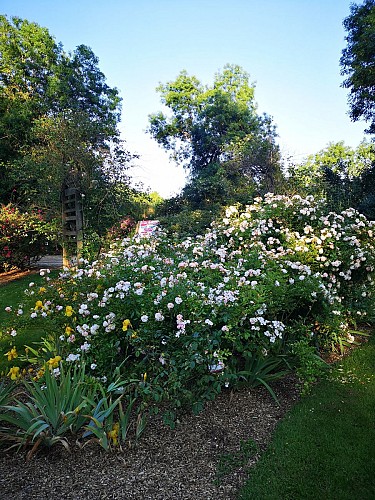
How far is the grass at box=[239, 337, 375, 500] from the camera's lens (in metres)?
1.59

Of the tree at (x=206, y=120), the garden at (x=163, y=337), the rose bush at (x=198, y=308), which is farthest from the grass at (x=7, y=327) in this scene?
the tree at (x=206, y=120)

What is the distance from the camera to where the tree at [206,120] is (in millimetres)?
17156

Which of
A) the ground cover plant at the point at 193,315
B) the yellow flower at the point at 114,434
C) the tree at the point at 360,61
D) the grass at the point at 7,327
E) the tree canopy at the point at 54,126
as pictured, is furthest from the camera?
the tree at the point at 360,61

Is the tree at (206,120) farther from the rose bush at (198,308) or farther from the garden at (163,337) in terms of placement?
the garden at (163,337)

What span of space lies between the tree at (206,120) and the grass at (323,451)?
45.5 ft

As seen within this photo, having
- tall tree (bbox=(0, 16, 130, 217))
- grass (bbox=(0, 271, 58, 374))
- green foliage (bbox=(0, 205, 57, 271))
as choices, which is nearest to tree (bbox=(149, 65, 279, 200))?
tall tree (bbox=(0, 16, 130, 217))

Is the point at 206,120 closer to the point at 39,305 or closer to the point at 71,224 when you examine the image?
the point at 71,224

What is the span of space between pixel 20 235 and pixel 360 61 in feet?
42.4

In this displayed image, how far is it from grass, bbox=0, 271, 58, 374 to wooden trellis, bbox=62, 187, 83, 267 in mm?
720

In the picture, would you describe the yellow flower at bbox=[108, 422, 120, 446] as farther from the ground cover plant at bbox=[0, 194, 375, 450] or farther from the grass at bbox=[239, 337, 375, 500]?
the grass at bbox=[239, 337, 375, 500]

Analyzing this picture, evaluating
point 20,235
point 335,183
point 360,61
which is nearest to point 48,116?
point 20,235

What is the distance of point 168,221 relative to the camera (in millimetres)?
9695

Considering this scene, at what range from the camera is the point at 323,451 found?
6.11ft

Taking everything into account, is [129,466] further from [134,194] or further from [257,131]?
[257,131]
